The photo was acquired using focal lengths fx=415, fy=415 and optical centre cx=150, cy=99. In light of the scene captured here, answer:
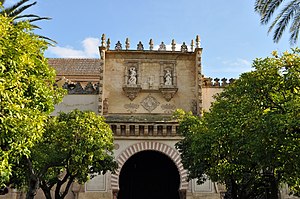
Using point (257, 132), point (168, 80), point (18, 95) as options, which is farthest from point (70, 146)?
point (168, 80)

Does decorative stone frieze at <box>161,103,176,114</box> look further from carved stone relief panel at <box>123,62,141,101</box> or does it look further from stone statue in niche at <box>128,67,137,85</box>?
stone statue in niche at <box>128,67,137,85</box>

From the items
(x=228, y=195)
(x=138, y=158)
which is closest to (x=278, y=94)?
(x=228, y=195)

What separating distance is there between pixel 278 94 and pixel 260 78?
599 mm

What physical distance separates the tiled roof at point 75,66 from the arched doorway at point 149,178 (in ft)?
23.9

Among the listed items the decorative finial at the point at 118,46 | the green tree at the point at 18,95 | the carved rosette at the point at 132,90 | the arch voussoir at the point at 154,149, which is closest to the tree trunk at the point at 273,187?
the green tree at the point at 18,95

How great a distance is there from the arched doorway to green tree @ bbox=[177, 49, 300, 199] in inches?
331

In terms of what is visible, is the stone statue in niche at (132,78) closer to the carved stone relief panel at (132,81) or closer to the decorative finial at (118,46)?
the carved stone relief panel at (132,81)

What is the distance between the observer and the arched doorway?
2153 centimetres

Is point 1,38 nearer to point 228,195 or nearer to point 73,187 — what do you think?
point 228,195

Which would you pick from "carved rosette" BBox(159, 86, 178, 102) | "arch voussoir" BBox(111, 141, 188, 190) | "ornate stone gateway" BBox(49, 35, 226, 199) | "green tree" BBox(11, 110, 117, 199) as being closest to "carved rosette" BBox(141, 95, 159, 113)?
"ornate stone gateway" BBox(49, 35, 226, 199)

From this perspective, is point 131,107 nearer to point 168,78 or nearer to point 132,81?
point 132,81

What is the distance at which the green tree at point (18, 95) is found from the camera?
695cm

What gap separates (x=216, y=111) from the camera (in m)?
12.3

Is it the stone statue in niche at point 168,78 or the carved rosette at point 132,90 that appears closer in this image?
the carved rosette at point 132,90
